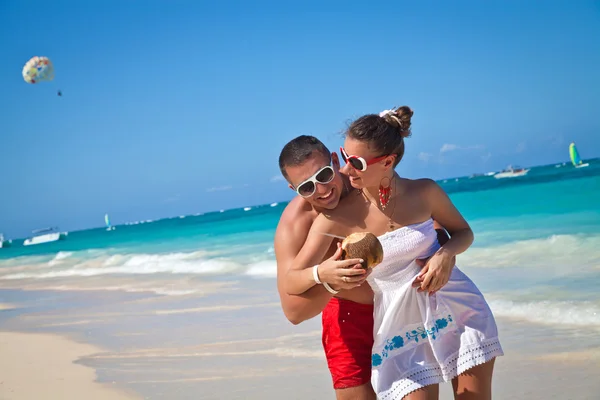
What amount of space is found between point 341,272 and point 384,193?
1.77ft

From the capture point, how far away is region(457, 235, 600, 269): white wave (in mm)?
11125

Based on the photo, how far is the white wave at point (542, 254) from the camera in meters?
11.1

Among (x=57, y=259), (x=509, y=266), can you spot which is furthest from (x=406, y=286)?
(x=57, y=259)

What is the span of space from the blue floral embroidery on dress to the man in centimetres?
16

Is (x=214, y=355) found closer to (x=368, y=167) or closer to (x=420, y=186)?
(x=420, y=186)

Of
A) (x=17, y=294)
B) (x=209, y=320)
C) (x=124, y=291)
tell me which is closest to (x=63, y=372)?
(x=209, y=320)

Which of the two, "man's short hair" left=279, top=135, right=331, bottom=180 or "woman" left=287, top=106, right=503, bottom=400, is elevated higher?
"man's short hair" left=279, top=135, right=331, bottom=180

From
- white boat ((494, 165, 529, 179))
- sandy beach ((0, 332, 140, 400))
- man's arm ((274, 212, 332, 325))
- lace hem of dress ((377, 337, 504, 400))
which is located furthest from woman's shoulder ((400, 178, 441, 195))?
white boat ((494, 165, 529, 179))

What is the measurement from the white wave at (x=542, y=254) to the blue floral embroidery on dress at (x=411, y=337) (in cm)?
797

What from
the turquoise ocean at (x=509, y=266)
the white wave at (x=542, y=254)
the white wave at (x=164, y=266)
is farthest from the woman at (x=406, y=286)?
the white wave at (x=164, y=266)

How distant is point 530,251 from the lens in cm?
1271

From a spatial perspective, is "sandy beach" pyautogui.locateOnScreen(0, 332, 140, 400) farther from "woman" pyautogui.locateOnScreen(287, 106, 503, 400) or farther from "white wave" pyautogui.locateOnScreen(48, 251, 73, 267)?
"white wave" pyautogui.locateOnScreen(48, 251, 73, 267)

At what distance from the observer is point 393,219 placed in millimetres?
3066

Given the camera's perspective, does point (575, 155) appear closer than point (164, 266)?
No
